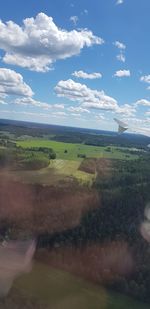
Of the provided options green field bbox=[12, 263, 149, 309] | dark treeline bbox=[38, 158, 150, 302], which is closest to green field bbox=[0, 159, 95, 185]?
dark treeline bbox=[38, 158, 150, 302]

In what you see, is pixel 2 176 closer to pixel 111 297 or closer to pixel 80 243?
pixel 80 243

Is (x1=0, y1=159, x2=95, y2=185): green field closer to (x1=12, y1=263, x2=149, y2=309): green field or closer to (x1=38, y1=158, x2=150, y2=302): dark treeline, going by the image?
(x1=38, y1=158, x2=150, y2=302): dark treeline

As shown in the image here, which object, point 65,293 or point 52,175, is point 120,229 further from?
point 65,293

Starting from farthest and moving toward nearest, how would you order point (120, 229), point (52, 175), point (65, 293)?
1. point (52, 175)
2. point (120, 229)
3. point (65, 293)

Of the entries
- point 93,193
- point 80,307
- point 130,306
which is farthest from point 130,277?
point 93,193

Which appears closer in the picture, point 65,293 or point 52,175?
point 65,293

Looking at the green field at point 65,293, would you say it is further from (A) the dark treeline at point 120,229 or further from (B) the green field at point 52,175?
(B) the green field at point 52,175

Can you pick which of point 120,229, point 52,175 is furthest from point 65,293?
point 52,175

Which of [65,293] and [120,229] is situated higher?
[120,229]

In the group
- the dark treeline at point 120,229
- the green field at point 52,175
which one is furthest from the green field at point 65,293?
the green field at point 52,175
